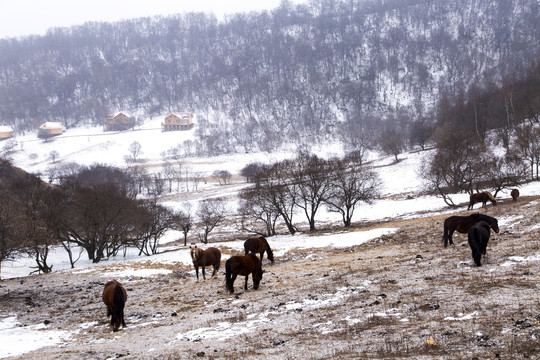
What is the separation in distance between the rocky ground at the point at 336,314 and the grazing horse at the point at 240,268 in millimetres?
478

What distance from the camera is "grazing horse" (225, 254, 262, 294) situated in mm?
13922

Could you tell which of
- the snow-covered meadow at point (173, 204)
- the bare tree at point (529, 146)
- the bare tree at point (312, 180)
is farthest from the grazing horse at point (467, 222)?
the bare tree at point (529, 146)

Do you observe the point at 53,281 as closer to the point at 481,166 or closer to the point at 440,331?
the point at 440,331

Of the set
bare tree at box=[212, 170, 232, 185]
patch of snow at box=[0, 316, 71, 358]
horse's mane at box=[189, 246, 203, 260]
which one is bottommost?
patch of snow at box=[0, 316, 71, 358]

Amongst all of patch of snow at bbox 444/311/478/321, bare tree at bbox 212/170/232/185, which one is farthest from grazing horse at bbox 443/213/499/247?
bare tree at bbox 212/170/232/185

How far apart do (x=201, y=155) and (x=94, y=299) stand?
494 ft

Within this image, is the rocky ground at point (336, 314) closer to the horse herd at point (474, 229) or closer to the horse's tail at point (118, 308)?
the horse's tail at point (118, 308)

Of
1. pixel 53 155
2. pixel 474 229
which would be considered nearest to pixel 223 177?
pixel 53 155

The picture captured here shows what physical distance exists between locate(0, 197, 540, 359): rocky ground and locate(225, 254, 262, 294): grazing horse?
478 millimetres

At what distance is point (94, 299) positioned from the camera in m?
16.7

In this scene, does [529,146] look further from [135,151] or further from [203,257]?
[135,151]

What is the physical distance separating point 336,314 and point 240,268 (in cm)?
566

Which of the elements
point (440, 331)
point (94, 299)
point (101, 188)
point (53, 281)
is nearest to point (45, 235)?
point (53, 281)

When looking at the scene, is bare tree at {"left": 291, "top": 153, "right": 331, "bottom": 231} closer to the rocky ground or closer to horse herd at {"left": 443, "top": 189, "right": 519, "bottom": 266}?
the rocky ground
